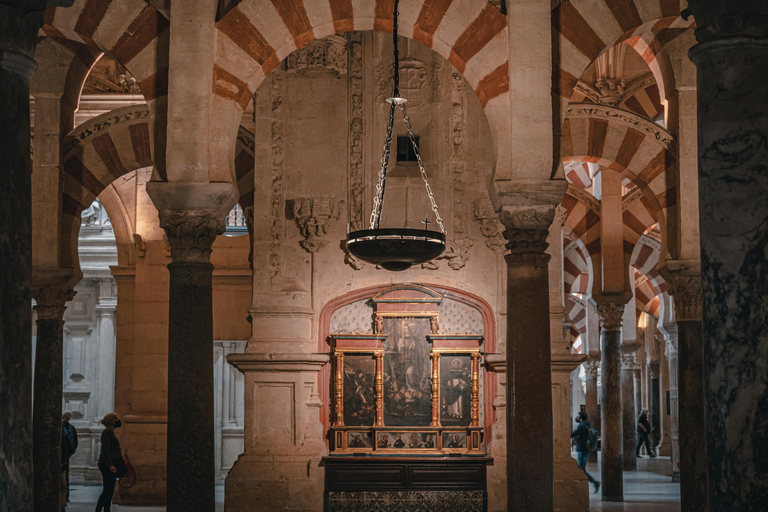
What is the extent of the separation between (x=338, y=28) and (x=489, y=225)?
150 inches

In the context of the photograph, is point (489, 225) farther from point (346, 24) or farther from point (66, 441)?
point (66, 441)

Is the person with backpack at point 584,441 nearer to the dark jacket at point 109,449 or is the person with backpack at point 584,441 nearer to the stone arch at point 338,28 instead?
the dark jacket at point 109,449

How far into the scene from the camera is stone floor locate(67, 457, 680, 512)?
40.7ft

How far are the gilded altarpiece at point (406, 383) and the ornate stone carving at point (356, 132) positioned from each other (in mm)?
1015

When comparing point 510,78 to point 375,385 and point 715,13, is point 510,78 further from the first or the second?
point 375,385

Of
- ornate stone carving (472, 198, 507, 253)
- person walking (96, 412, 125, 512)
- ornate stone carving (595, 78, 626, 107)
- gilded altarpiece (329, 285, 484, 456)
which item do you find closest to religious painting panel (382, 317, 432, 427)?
gilded altarpiece (329, 285, 484, 456)

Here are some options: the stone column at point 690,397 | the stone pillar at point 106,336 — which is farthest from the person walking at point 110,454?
the stone pillar at point 106,336

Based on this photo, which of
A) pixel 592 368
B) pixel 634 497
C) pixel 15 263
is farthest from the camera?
pixel 592 368

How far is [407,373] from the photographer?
439 inches

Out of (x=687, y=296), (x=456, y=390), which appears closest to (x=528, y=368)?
(x=687, y=296)

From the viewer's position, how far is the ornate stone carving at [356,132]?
11.0 metres

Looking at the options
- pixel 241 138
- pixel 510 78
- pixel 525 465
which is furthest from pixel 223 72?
pixel 241 138

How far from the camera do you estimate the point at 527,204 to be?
7.20 metres

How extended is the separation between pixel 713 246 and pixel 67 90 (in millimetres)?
9023
